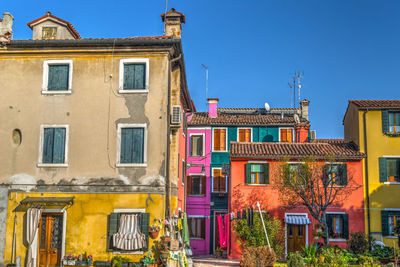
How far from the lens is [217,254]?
2939 centimetres

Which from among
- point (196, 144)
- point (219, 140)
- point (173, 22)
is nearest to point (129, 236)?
point (173, 22)

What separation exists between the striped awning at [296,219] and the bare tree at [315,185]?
65 cm

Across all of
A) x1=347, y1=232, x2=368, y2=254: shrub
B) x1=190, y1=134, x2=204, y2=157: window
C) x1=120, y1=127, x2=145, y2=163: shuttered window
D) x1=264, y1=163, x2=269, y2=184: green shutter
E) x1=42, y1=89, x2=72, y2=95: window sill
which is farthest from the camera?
x1=190, y1=134, x2=204, y2=157: window

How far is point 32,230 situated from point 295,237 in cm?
1522

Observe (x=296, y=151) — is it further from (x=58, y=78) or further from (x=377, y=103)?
(x=58, y=78)

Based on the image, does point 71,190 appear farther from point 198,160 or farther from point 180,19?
point 198,160

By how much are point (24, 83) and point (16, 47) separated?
1599 millimetres

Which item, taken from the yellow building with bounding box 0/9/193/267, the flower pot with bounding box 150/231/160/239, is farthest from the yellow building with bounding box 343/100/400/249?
the flower pot with bounding box 150/231/160/239

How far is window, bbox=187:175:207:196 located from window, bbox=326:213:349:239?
10.3 metres

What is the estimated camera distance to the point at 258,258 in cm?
1950

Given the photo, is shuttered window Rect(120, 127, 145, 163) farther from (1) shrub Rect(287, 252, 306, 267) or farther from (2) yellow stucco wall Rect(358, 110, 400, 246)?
(2) yellow stucco wall Rect(358, 110, 400, 246)

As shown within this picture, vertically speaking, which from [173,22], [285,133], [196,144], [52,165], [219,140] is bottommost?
[52,165]

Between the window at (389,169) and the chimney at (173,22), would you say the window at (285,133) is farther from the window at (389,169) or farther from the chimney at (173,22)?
the chimney at (173,22)

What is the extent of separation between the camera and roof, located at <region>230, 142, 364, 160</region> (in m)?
27.1
